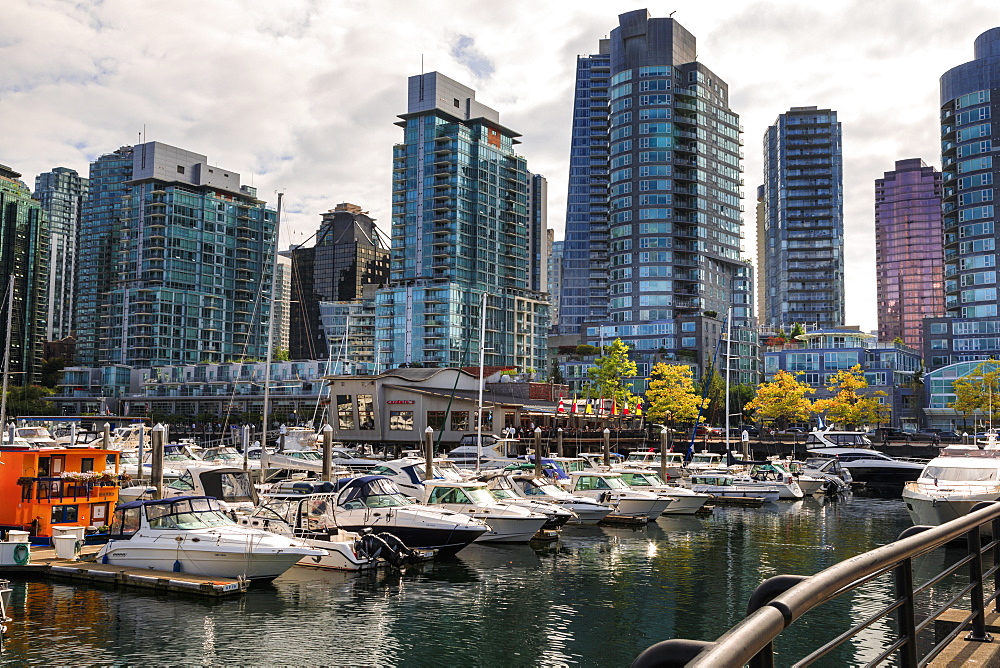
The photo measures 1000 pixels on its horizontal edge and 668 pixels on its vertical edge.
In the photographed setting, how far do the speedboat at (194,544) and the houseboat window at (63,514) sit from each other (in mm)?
4754

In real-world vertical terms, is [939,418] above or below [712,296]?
below

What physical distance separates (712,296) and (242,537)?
14248 centimetres

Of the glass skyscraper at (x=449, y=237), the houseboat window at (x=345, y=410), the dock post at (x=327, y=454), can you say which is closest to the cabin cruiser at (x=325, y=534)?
the dock post at (x=327, y=454)

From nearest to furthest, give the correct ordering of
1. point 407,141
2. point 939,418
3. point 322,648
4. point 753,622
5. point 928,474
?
point 753,622, point 322,648, point 928,474, point 939,418, point 407,141

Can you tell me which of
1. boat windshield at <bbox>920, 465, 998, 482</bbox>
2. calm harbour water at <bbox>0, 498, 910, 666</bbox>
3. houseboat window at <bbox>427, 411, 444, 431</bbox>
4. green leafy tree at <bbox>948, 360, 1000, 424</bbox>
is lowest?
calm harbour water at <bbox>0, 498, 910, 666</bbox>

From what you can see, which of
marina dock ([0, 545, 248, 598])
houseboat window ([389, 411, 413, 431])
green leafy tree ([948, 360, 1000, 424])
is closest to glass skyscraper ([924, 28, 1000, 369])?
green leafy tree ([948, 360, 1000, 424])

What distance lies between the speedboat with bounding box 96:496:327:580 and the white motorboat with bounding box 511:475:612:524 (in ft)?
54.9

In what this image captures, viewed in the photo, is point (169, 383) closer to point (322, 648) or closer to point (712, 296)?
point (712, 296)

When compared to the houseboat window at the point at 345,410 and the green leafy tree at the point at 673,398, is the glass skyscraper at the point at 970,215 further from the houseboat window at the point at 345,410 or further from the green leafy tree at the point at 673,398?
the houseboat window at the point at 345,410

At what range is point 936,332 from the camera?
133 metres

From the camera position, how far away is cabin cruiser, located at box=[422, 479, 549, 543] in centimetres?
3622

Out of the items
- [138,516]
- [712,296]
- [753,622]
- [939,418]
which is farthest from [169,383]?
[753,622]

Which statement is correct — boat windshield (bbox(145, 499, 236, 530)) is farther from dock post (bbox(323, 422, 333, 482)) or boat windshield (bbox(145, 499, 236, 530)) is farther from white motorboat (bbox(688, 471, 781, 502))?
white motorboat (bbox(688, 471, 781, 502))

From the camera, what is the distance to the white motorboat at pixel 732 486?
57625 mm
